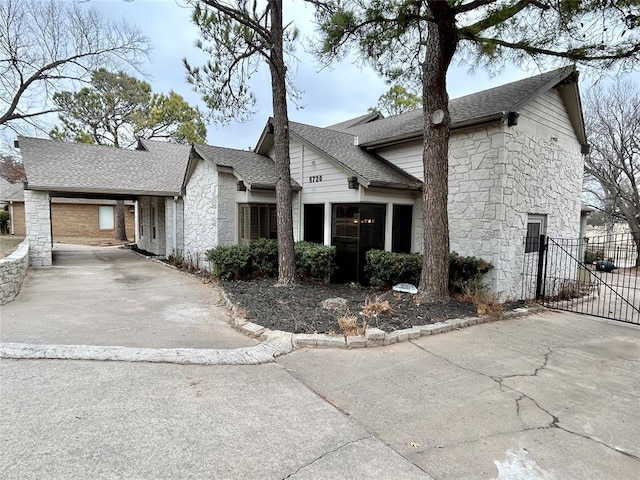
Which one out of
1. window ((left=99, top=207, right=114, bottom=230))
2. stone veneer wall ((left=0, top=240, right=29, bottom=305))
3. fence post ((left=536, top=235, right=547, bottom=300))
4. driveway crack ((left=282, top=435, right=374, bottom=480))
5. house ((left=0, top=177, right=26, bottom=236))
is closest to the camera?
driveway crack ((left=282, top=435, right=374, bottom=480))

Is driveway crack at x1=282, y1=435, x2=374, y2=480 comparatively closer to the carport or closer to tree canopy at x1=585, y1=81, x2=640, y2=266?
the carport

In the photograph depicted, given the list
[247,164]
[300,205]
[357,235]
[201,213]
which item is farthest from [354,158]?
[201,213]

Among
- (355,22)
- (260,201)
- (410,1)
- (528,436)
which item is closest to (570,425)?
(528,436)

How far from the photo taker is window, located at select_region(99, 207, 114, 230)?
2511 centimetres

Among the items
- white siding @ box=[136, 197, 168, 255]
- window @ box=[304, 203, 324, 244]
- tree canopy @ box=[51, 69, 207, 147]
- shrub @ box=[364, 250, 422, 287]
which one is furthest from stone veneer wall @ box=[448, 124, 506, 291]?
tree canopy @ box=[51, 69, 207, 147]

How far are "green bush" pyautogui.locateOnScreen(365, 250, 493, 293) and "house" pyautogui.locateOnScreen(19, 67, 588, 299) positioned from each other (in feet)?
1.37

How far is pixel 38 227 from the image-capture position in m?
11.9

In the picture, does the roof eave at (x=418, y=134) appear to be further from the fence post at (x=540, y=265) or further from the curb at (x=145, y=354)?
the curb at (x=145, y=354)

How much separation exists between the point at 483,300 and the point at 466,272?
975 mm

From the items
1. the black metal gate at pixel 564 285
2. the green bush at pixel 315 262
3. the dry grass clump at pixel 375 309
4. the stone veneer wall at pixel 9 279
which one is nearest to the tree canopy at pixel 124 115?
the stone veneer wall at pixel 9 279

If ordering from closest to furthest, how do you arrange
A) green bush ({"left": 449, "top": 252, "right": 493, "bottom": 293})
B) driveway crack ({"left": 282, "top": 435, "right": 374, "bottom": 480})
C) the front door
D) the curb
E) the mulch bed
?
driveway crack ({"left": 282, "top": 435, "right": 374, "bottom": 480})
the curb
the mulch bed
green bush ({"left": 449, "top": 252, "right": 493, "bottom": 293})
the front door

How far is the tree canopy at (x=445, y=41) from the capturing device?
20.3 ft

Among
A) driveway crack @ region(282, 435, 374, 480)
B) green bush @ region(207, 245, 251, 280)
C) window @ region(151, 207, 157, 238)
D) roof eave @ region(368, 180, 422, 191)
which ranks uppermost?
roof eave @ region(368, 180, 422, 191)

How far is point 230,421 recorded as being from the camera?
3.03 m
